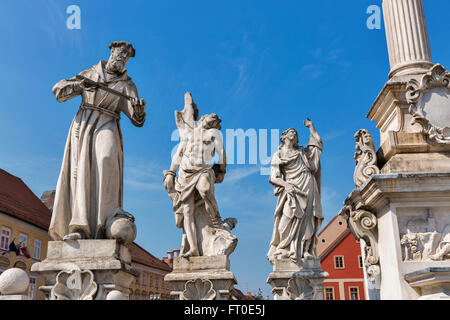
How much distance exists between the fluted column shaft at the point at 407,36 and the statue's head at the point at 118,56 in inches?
136

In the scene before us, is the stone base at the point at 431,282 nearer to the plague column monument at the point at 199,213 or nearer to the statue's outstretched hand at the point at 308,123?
the plague column monument at the point at 199,213

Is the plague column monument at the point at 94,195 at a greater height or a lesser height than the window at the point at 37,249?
lesser

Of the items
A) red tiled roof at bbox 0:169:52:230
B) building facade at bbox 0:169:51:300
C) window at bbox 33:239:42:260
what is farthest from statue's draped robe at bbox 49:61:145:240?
window at bbox 33:239:42:260

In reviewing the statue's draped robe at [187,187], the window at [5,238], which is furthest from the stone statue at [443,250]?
the window at [5,238]

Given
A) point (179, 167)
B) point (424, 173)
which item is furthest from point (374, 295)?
point (179, 167)

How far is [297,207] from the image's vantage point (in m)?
8.55

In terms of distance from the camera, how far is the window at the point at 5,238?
30.5m

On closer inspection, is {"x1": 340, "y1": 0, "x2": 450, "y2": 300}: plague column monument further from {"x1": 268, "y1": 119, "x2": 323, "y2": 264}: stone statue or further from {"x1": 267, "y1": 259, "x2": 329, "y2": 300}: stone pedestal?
{"x1": 268, "y1": 119, "x2": 323, "y2": 264}: stone statue

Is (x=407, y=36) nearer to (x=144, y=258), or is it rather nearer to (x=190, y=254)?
(x=190, y=254)

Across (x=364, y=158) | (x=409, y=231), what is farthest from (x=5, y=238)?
(x=409, y=231)

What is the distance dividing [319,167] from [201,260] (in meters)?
3.29

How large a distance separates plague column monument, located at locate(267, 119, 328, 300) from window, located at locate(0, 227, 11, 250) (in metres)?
27.4

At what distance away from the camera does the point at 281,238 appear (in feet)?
28.4

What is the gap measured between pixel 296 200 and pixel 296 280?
152 cm
